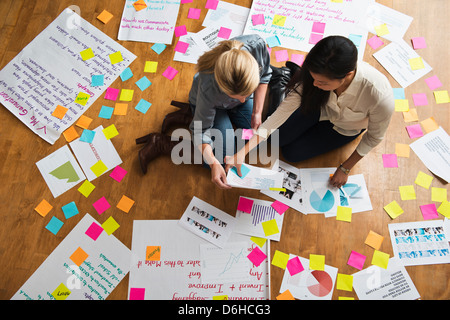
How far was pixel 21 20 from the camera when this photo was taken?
1808 millimetres

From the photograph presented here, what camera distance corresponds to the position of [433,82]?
1.63 m

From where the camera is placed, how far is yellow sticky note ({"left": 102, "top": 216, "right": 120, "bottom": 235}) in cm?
147

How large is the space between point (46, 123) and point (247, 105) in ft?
3.26

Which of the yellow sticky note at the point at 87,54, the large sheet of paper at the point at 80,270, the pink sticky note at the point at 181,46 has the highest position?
the pink sticky note at the point at 181,46

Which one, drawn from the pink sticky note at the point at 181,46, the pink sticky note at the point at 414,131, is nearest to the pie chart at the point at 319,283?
the pink sticky note at the point at 414,131

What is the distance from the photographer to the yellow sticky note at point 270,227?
1.44 m

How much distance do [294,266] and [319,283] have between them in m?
0.12

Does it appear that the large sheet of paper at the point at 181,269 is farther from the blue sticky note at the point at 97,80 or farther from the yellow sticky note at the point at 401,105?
the yellow sticky note at the point at 401,105

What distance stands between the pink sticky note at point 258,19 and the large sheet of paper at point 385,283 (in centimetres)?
129

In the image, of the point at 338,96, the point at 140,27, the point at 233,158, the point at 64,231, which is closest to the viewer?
the point at 338,96

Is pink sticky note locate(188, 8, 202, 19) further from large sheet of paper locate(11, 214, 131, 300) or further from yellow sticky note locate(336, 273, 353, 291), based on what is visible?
yellow sticky note locate(336, 273, 353, 291)

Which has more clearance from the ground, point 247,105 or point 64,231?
point 247,105

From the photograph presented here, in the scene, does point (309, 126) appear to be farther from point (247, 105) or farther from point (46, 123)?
point (46, 123)
